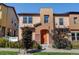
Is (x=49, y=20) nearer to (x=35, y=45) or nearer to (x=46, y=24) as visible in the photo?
(x=46, y=24)

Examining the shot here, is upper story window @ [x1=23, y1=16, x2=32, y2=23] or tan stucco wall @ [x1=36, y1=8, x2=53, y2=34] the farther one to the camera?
upper story window @ [x1=23, y1=16, x2=32, y2=23]

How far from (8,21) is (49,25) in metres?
1.28

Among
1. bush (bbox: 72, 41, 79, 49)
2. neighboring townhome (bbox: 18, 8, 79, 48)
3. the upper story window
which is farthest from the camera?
the upper story window

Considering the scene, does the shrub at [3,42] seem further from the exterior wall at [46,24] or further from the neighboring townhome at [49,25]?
the exterior wall at [46,24]

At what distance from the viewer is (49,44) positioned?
18.8 m

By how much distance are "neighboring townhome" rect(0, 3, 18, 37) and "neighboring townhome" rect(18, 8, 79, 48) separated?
0.58 ft

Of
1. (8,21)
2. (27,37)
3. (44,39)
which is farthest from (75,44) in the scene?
(8,21)

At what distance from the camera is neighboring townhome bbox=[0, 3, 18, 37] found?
18.8 m

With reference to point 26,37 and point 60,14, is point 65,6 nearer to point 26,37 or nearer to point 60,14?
point 60,14

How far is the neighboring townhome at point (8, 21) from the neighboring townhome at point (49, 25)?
176 mm

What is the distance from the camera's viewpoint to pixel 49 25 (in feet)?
61.7

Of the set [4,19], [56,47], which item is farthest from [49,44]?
[4,19]

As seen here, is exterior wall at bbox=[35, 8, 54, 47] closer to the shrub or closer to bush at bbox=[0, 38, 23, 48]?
bush at bbox=[0, 38, 23, 48]

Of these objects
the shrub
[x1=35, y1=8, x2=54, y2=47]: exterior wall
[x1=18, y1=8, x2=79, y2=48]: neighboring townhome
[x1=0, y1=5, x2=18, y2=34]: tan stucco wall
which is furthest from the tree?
the shrub
